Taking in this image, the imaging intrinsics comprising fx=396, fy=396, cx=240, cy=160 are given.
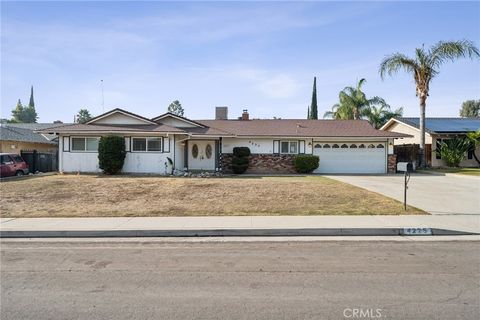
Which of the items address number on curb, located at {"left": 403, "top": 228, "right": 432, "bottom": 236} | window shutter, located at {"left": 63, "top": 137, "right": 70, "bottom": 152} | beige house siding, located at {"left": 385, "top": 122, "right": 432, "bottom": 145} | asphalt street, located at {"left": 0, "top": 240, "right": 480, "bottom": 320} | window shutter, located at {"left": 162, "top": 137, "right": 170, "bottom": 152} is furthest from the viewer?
beige house siding, located at {"left": 385, "top": 122, "right": 432, "bottom": 145}

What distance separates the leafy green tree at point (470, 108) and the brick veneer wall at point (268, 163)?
2040 inches

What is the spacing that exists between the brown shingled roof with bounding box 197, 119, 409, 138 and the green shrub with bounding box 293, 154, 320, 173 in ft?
5.58

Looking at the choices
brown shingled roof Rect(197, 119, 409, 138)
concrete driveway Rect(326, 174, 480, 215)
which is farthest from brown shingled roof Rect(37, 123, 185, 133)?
concrete driveway Rect(326, 174, 480, 215)

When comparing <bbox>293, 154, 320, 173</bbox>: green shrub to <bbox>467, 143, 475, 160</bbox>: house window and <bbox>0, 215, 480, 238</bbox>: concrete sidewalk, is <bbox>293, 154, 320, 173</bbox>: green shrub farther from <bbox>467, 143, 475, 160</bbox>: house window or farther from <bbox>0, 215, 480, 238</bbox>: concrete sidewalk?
<bbox>0, 215, 480, 238</bbox>: concrete sidewalk

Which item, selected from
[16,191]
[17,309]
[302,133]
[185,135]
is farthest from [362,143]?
[17,309]

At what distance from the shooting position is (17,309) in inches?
185

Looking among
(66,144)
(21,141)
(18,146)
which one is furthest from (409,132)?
(18,146)

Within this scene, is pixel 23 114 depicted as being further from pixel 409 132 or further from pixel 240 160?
pixel 409 132

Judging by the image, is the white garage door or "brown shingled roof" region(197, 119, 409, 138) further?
the white garage door

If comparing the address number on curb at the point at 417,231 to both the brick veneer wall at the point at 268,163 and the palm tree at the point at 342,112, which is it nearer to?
the brick veneer wall at the point at 268,163

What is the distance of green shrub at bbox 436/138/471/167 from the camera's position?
97.1 ft

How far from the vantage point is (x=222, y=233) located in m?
9.30

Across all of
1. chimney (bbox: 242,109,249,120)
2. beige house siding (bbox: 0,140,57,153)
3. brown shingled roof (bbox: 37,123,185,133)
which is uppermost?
chimney (bbox: 242,109,249,120)

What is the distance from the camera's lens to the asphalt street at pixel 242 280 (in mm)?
4625
